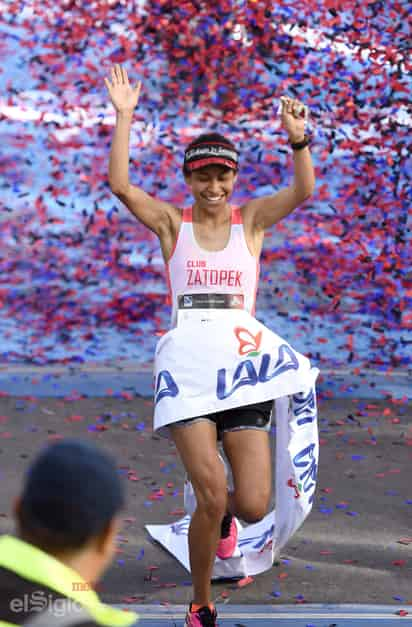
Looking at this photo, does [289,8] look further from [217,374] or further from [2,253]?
[217,374]

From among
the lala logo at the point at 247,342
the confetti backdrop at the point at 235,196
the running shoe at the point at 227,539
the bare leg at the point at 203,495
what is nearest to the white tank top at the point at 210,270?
the lala logo at the point at 247,342

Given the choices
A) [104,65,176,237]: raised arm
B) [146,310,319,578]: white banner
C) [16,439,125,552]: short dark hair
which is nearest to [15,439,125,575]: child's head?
[16,439,125,552]: short dark hair

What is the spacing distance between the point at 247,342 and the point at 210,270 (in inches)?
13.5

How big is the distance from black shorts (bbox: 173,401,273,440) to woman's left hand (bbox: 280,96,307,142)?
1.16 m

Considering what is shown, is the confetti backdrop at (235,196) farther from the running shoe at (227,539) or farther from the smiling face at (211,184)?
the smiling face at (211,184)

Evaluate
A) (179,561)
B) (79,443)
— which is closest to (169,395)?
(179,561)

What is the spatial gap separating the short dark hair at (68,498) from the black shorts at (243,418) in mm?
2613

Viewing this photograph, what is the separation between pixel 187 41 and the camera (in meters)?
13.0

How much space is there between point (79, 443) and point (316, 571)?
3.45 meters

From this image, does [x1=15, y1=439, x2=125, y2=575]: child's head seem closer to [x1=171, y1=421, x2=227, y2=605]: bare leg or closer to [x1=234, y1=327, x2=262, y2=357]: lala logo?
[x1=171, y1=421, x2=227, y2=605]: bare leg

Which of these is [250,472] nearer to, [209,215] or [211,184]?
[209,215]

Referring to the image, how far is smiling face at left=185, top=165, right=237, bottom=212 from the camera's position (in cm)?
496

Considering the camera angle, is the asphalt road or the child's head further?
the asphalt road

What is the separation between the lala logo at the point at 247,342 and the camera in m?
4.79
